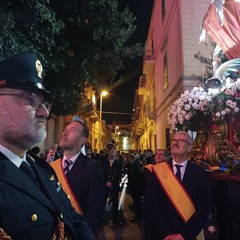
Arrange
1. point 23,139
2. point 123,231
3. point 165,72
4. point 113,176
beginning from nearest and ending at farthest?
point 23,139, point 123,231, point 113,176, point 165,72

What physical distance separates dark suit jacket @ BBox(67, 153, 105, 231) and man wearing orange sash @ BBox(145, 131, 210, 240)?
687 mm

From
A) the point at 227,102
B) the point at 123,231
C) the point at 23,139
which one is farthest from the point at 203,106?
the point at 23,139

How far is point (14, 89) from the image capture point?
5.57 ft

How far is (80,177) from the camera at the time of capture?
325 centimetres

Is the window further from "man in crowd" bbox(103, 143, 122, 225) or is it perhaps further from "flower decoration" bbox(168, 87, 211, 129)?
"flower decoration" bbox(168, 87, 211, 129)

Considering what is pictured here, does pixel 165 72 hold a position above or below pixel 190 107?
above

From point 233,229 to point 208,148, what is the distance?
1658 mm

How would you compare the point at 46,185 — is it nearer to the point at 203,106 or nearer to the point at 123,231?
the point at 203,106

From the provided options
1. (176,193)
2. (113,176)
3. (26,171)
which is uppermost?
(26,171)

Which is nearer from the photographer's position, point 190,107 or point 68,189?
point 68,189

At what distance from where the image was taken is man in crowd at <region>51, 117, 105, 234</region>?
3119 mm

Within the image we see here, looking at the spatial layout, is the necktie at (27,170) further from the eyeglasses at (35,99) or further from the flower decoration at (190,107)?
the flower decoration at (190,107)


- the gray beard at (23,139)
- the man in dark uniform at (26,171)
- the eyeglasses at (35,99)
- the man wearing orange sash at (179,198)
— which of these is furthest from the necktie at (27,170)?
the man wearing orange sash at (179,198)

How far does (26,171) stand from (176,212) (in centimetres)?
220
